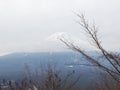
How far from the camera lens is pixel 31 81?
31.0 feet

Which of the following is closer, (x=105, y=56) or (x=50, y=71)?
(x=105, y=56)

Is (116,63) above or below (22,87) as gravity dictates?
above

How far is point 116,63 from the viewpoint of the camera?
25.3ft

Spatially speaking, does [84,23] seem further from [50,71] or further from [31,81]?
[31,81]

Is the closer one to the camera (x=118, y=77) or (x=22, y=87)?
(x=118, y=77)

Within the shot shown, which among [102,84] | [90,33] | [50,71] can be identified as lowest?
[102,84]

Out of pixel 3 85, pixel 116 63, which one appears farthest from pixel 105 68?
pixel 3 85

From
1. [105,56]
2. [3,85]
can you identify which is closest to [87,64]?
[105,56]

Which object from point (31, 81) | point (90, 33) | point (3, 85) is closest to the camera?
point (90, 33)

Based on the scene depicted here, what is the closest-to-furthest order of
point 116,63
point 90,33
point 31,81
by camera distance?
point 116,63 → point 90,33 → point 31,81

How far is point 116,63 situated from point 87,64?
0.66 metres

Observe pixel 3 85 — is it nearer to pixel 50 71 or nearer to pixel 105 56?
pixel 50 71

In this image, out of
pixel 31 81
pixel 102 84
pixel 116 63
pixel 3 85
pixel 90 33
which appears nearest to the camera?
pixel 116 63

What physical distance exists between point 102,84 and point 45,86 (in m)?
3.15
